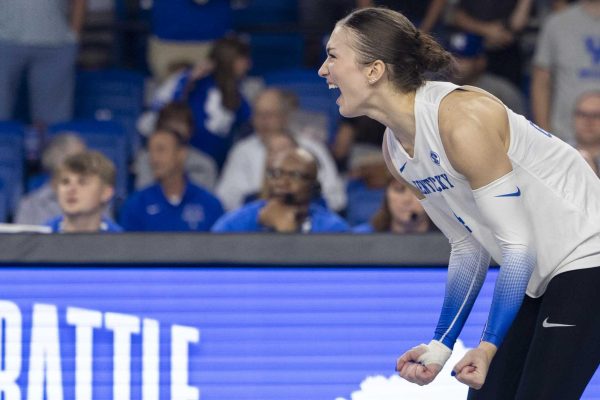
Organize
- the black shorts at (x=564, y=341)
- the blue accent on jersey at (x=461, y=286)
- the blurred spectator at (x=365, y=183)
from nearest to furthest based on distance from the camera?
the black shorts at (x=564, y=341) < the blue accent on jersey at (x=461, y=286) < the blurred spectator at (x=365, y=183)

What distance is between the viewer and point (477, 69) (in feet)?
23.3

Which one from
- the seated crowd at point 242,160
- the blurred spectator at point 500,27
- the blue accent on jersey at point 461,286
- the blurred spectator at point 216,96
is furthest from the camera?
the blurred spectator at point 500,27

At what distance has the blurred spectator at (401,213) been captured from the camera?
5.24 metres

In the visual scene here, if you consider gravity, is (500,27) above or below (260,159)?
above

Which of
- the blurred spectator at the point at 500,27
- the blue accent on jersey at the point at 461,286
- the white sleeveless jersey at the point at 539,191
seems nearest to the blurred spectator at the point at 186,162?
the blurred spectator at the point at 500,27

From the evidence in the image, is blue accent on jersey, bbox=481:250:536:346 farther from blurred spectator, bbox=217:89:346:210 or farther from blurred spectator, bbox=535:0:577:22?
blurred spectator, bbox=535:0:577:22

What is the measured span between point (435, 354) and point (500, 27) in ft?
16.4

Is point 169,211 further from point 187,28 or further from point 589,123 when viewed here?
point 589,123

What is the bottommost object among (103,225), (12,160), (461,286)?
(461,286)

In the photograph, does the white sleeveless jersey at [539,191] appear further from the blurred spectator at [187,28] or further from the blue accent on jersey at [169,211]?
the blurred spectator at [187,28]

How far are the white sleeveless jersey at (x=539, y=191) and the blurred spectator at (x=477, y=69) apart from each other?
3985mm

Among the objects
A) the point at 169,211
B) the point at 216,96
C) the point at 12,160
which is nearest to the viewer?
the point at 169,211

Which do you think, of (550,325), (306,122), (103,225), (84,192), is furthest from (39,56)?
(550,325)

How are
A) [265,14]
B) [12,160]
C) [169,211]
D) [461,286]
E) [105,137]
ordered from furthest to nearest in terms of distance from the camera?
[265,14], [105,137], [12,160], [169,211], [461,286]
